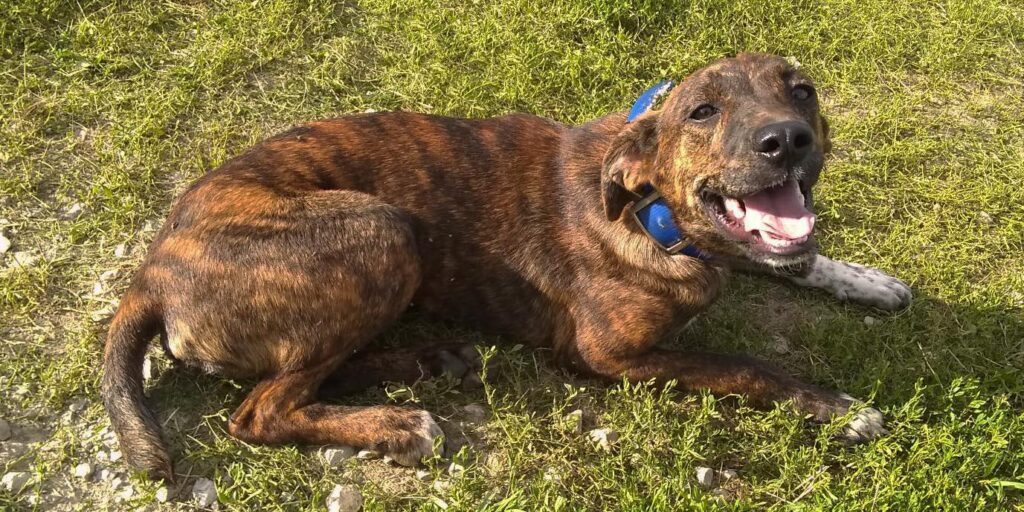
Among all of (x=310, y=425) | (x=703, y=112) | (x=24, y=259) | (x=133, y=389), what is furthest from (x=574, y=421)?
(x=24, y=259)

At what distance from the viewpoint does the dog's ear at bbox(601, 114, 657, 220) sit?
11.3ft

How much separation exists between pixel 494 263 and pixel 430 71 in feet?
6.70

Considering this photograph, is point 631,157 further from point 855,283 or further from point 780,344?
point 855,283

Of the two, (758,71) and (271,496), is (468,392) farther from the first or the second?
(758,71)

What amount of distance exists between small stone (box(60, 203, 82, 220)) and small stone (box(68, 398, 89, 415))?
1.26 m

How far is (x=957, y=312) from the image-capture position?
167 inches

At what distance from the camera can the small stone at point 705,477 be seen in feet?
11.2

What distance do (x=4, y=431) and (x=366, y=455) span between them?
61.4 inches

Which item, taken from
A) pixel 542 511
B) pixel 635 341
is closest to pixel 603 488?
pixel 542 511

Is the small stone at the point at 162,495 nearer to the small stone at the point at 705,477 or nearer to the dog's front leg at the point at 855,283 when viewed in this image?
the small stone at the point at 705,477

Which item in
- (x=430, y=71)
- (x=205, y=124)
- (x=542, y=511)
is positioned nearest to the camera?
(x=542, y=511)

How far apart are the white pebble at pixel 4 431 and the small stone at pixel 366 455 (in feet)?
4.92

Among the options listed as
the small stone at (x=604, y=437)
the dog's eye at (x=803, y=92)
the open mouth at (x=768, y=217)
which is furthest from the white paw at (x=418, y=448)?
the dog's eye at (x=803, y=92)

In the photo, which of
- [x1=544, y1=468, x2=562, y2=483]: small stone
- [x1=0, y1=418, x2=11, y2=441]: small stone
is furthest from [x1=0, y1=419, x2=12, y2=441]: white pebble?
[x1=544, y1=468, x2=562, y2=483]: small stone
